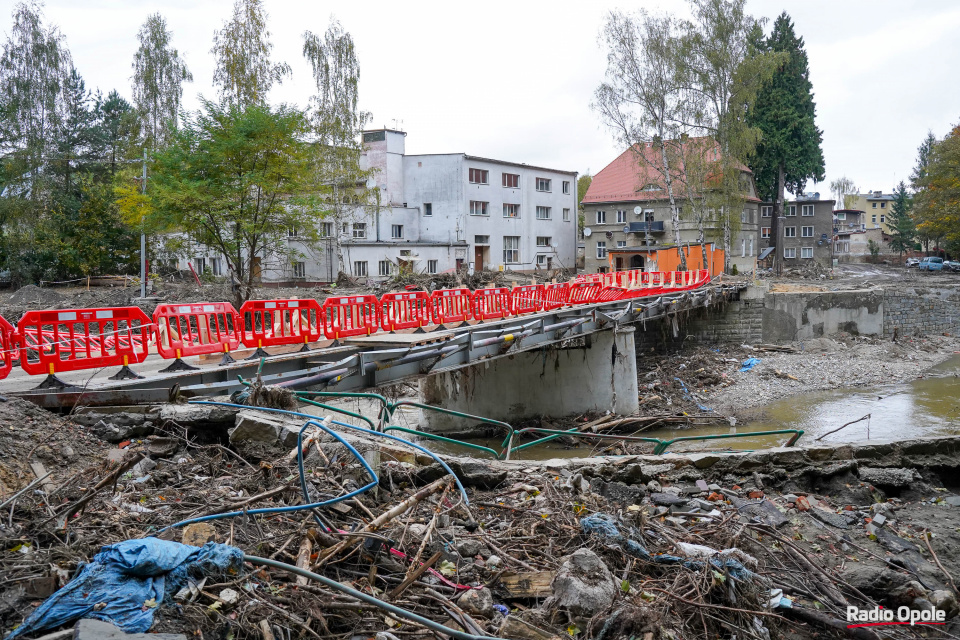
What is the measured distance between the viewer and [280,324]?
11.5 meters

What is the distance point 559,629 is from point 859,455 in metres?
4.99

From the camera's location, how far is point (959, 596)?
429 cm

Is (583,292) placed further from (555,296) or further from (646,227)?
(646,227)

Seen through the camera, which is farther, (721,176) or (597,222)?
(597,222)

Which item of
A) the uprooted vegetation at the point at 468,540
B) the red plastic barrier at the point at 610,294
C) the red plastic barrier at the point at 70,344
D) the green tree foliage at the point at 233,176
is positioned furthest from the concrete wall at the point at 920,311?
the red plastic barrier at the point at 70,344

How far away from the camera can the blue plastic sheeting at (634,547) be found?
12.7ft

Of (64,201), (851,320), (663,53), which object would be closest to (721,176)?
(663,53)

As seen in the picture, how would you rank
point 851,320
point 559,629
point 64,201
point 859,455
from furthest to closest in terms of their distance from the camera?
point 64,201
point 851,320
point 859,455
point 559,629

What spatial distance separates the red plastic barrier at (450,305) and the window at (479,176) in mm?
28730

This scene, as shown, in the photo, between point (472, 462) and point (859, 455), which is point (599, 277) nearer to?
point (859, 455)

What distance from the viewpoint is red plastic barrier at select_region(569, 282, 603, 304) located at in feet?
76.1

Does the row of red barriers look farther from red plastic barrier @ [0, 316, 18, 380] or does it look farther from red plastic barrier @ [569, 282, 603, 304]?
red plastic barrier @ [569, 282, 603, 304]

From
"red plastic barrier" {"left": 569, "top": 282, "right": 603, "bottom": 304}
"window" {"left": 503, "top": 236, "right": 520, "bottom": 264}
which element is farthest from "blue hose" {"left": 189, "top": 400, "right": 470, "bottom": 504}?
"window" {"left": 503, "top": 236, "right": 520, "bottom": 264}

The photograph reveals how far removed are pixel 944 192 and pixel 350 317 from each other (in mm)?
49262
